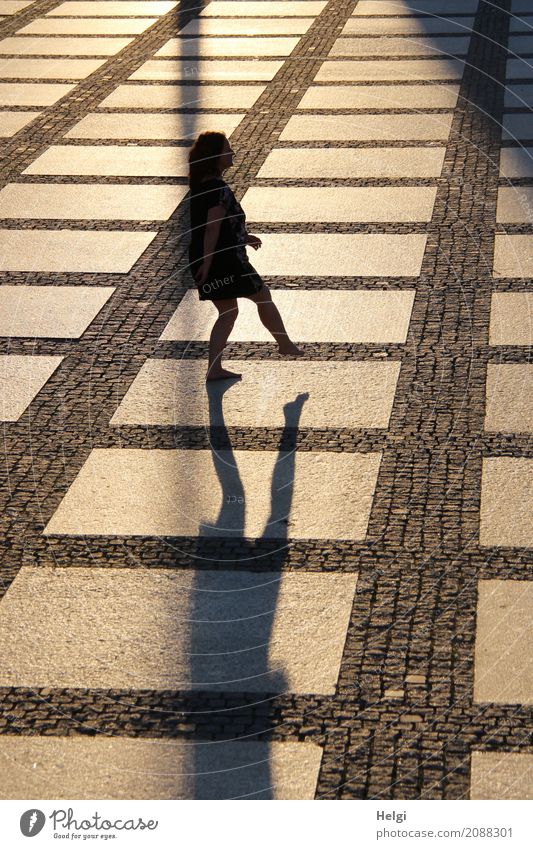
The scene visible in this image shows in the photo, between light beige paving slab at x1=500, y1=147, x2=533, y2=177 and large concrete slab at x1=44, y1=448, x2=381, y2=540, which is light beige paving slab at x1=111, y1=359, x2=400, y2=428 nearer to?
large concrete slab at x1=44, y1=448, x2=381, y2=540

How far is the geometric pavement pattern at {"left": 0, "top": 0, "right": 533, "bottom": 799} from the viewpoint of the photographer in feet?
14.6

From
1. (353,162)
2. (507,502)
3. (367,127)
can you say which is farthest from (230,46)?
(507,502)

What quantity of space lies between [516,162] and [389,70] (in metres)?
3.60

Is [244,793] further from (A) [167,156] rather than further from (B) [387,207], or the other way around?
(A) [167,156]

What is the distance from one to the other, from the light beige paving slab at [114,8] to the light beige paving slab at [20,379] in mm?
10801

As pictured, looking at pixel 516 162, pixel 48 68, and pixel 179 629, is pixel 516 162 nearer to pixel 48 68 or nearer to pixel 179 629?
pixel 48 68

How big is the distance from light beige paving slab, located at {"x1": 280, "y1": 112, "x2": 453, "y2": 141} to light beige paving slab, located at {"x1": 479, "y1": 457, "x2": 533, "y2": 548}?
5887mm

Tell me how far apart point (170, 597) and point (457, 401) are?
7.17ft

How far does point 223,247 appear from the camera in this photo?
6770 millimetres

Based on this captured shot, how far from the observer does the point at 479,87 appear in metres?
12.9

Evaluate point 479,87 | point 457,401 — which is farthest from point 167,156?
point 457,401

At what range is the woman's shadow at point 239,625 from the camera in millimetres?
4262

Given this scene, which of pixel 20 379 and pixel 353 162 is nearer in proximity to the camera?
pixel 20 379

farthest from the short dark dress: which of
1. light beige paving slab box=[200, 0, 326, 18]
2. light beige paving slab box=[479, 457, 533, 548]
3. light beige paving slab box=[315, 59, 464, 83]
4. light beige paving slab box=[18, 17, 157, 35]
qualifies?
light beige paving slab box=[200, 0, 326, 18]
